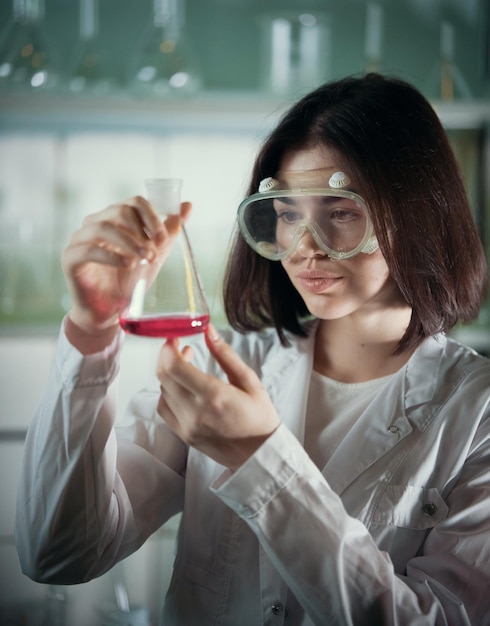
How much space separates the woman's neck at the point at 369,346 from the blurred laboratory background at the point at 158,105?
0.92 m

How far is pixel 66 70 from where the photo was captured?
2490 mm

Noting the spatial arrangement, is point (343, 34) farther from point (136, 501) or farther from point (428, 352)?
point (136, 501)

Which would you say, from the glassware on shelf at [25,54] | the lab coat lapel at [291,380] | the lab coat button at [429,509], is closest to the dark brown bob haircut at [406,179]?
the lab coat lapel at [291,380]

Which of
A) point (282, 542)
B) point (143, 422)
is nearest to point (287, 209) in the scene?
point (143, 422)

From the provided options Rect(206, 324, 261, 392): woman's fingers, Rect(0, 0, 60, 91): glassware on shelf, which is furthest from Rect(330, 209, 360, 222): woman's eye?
Rect(0, 0, 60, 91): glassware on shelf

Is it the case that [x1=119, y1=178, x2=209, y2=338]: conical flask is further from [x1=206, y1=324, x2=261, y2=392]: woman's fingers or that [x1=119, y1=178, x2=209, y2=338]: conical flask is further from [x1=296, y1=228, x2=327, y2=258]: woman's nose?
[x1=296, y1=228, x2=327, y2=258]: woman's nose

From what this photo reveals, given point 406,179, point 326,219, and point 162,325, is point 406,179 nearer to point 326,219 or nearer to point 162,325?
point 326,219

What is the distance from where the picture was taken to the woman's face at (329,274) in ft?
4.53

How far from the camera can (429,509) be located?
1.31 meters

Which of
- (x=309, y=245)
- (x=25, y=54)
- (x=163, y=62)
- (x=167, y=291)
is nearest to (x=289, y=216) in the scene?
(x=309, y=245)

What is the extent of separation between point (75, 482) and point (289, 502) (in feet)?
1.18

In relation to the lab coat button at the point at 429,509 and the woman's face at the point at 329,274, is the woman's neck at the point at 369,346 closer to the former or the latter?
the woman's face at the point at 329,274

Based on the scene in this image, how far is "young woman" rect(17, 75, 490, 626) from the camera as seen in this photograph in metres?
1.09

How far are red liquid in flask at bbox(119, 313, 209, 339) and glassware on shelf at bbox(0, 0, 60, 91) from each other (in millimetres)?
1539
